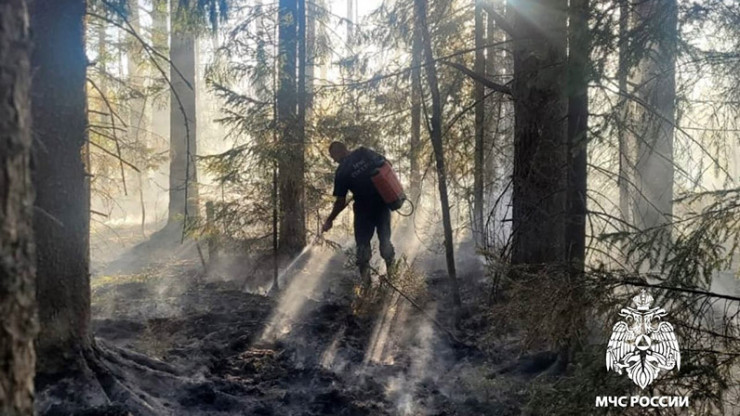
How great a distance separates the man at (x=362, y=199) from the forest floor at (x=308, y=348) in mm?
624

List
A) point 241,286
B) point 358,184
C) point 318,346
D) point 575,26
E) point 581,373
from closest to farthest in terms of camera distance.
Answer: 1. point 581,373
2. point 575,26
3. point 318,346
4. point 358,184
5. point 241,286

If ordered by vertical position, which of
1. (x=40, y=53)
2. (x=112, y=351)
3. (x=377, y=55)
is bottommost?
(x=112, y=351)

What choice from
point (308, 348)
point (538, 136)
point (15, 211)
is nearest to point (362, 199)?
point (308, 348)

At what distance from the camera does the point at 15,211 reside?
65.4 inches

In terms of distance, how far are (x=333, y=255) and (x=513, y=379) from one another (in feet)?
18.7

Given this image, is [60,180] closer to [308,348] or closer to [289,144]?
[308,348]

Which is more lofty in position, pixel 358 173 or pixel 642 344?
pixel 358 173

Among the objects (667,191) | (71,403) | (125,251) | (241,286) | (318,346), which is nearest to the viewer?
(71,403)

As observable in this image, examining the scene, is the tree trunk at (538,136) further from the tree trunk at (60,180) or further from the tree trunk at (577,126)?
the tree trunk at (60,180)

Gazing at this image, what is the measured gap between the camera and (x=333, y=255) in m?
9.97

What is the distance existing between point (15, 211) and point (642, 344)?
10.1ft

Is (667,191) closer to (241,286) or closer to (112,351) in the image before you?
(241,286)

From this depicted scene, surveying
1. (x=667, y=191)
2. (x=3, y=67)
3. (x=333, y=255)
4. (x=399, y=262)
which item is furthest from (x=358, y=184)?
(x=667, y=191)

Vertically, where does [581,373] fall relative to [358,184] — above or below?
below
